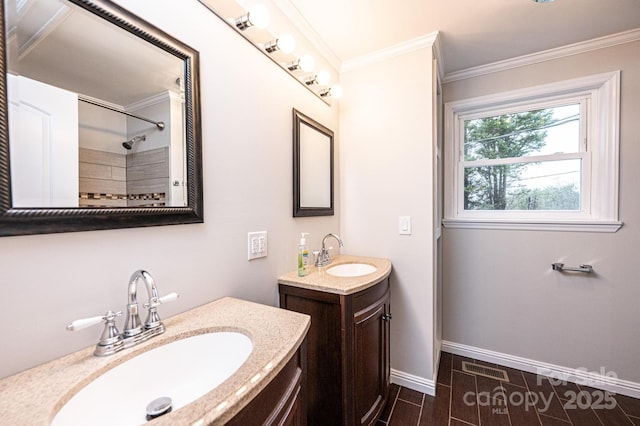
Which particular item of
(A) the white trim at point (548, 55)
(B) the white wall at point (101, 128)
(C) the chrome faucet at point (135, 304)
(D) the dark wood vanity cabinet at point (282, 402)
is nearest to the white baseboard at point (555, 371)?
(D) the dark wood vanity cabinet at point (282, 402)

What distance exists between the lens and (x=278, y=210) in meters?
1.40

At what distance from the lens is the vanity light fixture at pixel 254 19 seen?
3.56 feet

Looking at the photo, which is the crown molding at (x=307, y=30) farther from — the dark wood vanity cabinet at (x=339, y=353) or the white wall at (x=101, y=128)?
the dark wood vanity cabinet at (x=339, y=353)

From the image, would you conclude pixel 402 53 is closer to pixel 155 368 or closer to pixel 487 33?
pixel 487 33

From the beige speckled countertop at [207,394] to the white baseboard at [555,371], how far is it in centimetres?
196

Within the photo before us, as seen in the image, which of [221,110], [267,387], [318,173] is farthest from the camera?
[318,173]

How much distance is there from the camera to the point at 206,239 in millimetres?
1014

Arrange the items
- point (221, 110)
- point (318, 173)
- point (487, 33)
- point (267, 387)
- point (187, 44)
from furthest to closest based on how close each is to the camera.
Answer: point (318, 173) < point (487, 33) < point (221, 110) < point (187, 44) < point (267, 387)

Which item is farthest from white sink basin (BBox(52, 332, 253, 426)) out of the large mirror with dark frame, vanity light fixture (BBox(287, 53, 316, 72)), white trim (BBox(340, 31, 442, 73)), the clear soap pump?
white trim (BBox(340, 31, 442, 73))

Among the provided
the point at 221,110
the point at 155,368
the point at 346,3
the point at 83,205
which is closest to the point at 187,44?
the point at 221,110

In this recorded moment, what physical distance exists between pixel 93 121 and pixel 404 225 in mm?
1662

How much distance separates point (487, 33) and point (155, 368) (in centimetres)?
241

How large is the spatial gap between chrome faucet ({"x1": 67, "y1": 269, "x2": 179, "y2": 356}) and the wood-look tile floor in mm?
1428

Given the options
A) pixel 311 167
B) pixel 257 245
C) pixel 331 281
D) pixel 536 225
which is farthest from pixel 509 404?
pixel 311 167
